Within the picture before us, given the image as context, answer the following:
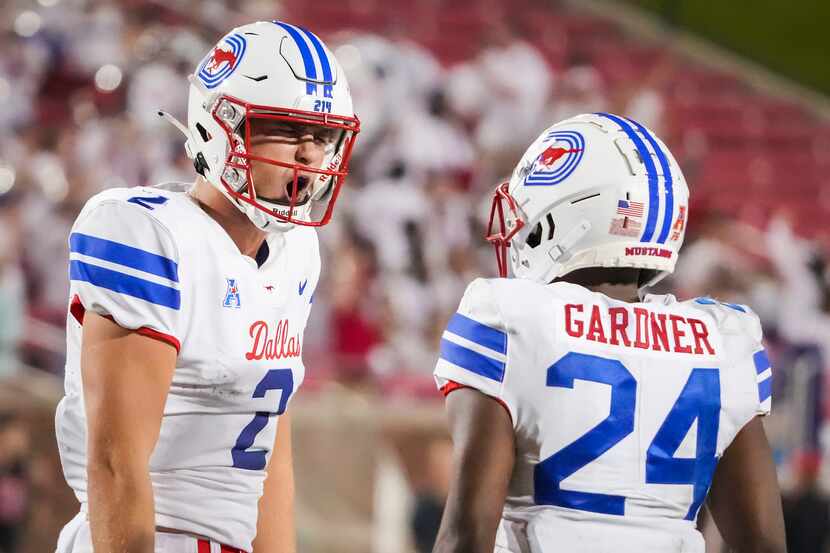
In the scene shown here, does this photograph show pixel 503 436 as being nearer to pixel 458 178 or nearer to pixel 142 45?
pixel 142 45

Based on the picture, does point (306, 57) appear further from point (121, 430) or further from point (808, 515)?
point (808, 515)

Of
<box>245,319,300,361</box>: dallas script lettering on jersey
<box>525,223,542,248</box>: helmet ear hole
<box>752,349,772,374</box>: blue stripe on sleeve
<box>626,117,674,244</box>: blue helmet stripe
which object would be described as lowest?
<box>752,349,772,374</box>: blue stripe on sleeve

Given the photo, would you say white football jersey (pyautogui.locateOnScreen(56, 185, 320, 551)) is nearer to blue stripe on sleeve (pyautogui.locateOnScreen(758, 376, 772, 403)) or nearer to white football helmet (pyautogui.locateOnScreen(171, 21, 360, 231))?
white football helmet (pyautogui.locateOnScreen(171, 21, 360, 231))

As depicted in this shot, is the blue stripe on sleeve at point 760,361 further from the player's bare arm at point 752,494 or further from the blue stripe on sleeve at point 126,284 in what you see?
the blue stripe on sleeve at point 126,284

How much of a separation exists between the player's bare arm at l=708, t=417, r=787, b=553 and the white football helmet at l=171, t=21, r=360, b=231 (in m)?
0.84

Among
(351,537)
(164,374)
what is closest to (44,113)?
(351,537)

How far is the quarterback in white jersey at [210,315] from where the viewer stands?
2.01 meters

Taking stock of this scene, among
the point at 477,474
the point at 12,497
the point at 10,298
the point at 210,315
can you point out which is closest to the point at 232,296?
the point at 210,315

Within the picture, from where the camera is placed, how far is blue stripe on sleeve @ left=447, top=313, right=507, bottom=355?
6.63 ft

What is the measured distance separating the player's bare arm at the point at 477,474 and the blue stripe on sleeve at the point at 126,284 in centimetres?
52

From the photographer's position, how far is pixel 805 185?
37.8 feet

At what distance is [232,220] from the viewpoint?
231 centimetres

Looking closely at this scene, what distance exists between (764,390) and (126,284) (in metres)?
1.10

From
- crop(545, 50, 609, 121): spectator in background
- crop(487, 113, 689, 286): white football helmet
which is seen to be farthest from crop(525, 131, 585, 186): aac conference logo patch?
crop(545, 50, 609, 121): spectator in background
